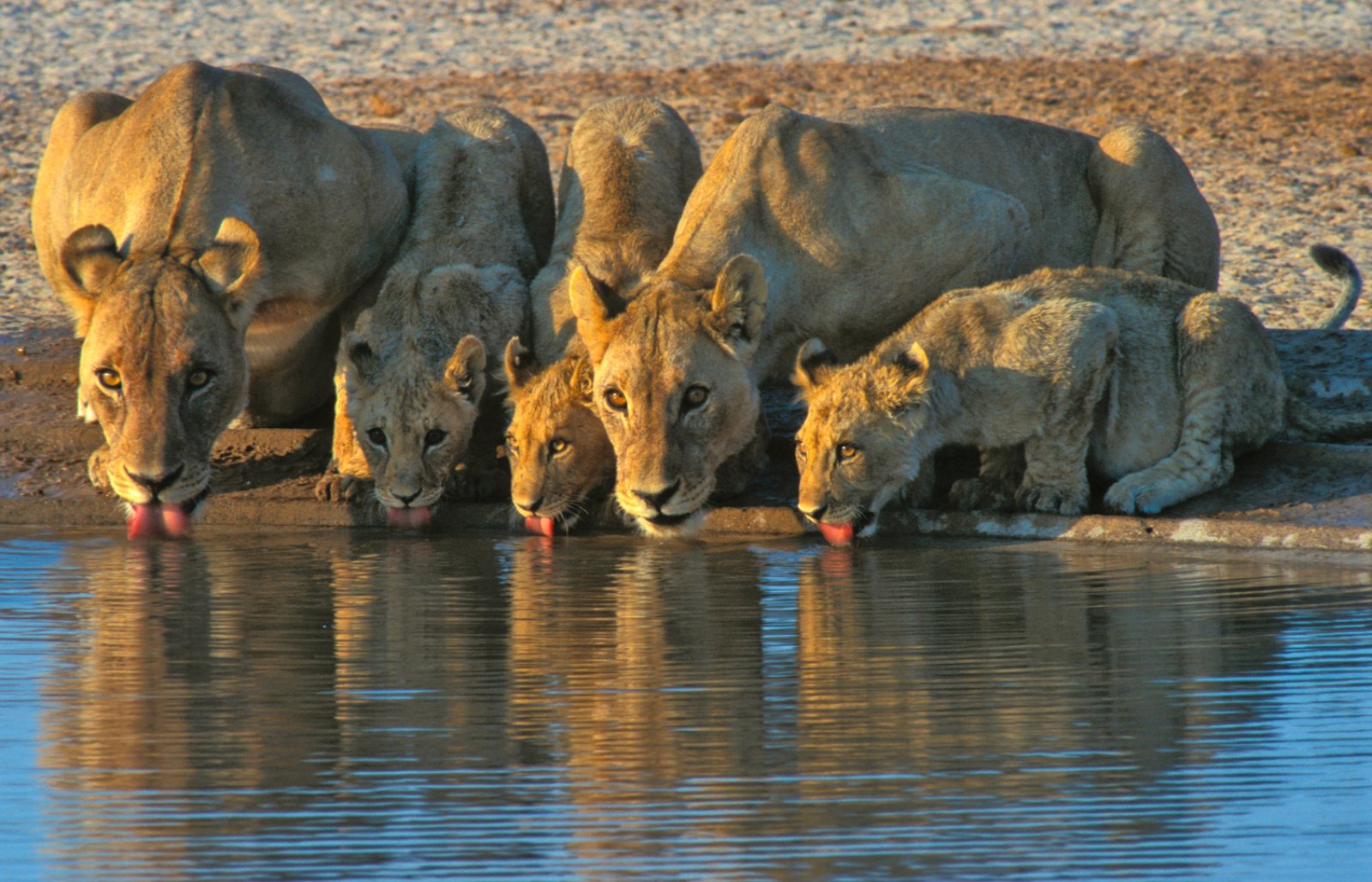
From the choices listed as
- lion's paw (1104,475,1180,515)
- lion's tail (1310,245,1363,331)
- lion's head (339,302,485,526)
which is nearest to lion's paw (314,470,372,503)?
lion's head (339,302,485,526)

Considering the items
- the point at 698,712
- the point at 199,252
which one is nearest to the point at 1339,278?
the point at 199,252

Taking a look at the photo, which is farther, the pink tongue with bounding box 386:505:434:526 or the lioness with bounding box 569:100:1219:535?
the pink tongue with bounding box 386:505:434:526

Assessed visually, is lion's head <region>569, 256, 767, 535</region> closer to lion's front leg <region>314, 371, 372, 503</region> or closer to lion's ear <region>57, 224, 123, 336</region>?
lion's front leg <region>314, 371, 372, 503</region>

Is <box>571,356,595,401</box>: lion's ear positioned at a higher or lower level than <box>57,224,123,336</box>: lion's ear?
lower

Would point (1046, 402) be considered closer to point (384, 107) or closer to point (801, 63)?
point (384, 107)

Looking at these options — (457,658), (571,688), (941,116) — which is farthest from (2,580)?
(941,116)

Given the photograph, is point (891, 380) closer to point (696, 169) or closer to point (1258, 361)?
point (1258, 361)

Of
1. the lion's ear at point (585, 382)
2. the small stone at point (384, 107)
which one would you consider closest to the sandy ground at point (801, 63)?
the small stone at point (384, 107)

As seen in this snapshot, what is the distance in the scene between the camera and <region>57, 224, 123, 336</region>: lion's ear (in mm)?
8703

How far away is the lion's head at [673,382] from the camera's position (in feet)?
26.7

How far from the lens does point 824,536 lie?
8414mm

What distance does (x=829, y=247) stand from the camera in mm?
9664

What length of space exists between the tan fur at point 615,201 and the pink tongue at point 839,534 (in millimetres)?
1597

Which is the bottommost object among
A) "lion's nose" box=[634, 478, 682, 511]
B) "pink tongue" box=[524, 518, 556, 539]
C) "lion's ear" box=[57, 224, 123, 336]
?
"pink tongue" box=[524, 518, 556, 539]
